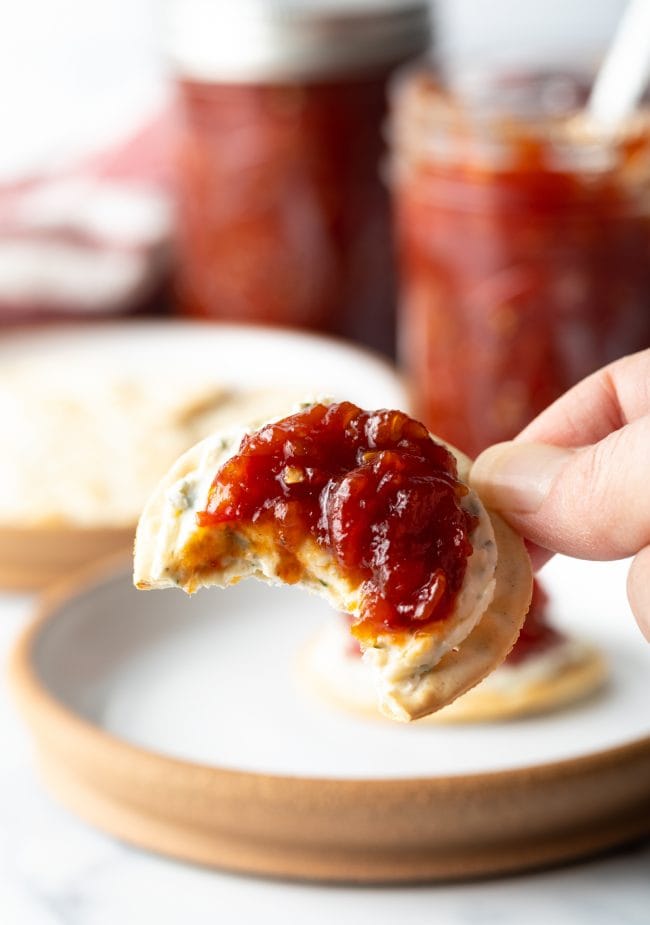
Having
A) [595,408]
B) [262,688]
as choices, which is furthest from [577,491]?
[262,688]

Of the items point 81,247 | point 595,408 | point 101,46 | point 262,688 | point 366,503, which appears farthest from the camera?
point 101,46

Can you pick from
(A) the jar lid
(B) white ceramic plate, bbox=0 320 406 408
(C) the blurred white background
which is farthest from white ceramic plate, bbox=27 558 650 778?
(C) the blurred white background

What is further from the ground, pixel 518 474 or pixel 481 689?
pixel 518 474

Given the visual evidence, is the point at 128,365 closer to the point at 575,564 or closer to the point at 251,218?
the point at 251,218

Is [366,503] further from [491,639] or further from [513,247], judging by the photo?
[513,247]

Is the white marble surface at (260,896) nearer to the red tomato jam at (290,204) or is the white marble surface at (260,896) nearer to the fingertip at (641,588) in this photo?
the fingertip at (641,588)
